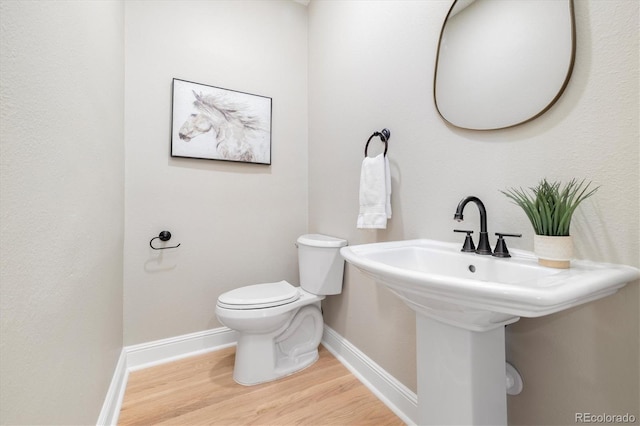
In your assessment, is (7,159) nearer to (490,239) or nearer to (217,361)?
(490,239)

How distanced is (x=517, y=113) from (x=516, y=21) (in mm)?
291

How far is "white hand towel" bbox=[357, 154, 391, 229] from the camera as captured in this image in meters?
1.23

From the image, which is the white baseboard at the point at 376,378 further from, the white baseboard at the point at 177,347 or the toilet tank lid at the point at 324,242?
the white baseboard at the point at 177,347

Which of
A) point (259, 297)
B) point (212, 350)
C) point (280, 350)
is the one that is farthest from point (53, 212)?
point (212, 350)

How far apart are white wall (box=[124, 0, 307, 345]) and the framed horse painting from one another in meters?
0.06

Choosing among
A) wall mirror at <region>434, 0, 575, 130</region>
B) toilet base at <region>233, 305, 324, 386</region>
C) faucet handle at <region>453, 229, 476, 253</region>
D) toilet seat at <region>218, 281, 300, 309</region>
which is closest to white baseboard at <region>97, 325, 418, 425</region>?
toilet base at <region>233, 305, 324, 386</region>

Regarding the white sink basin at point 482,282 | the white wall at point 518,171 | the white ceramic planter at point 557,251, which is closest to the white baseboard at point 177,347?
the white wall at point 518,171

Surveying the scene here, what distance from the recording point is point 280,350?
1.60m

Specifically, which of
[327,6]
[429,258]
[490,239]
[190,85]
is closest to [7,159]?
[429,258]

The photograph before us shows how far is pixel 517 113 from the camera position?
812 mm

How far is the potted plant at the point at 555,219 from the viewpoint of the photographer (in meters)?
0.63

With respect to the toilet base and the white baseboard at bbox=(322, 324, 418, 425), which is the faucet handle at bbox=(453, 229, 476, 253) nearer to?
the white baseboard at bbox=(322, 324, 418, 425)

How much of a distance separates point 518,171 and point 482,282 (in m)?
0.52

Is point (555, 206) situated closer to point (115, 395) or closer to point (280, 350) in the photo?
point (280, 350)
